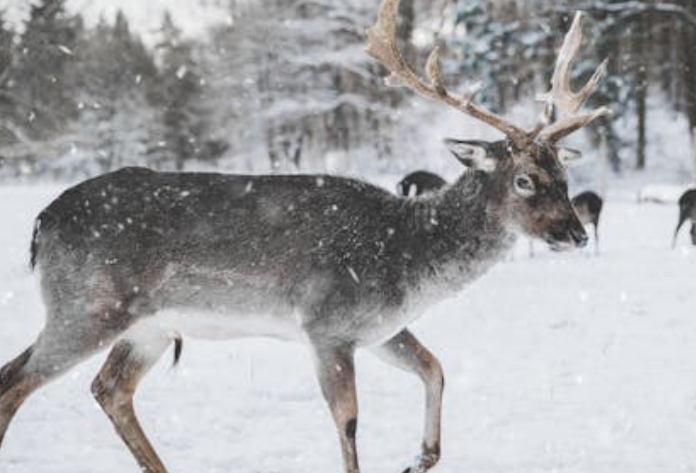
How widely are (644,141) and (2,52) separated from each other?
22.9m

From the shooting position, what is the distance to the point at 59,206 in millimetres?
4836

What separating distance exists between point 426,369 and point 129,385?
1.52 meters

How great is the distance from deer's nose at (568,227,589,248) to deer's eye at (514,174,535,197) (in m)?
0.29

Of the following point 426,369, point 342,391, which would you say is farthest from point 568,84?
point 342,391

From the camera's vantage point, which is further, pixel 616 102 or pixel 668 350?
pixel 616 102

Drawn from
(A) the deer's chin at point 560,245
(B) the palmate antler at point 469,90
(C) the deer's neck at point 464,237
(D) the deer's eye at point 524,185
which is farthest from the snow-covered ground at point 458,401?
(B) the palmate antler at point 469,90

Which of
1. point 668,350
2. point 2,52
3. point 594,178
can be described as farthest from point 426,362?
point 594,178

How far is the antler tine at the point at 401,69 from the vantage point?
5.16 m

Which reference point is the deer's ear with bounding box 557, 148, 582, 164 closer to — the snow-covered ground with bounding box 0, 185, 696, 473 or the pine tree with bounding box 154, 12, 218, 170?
the snow-covered ground with bounding box 0, 185, 696, 473

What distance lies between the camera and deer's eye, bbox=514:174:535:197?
4613 mm

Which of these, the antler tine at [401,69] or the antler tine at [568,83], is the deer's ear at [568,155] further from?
the antler tine at [401,69]

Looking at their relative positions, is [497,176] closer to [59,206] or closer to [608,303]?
[59,206]

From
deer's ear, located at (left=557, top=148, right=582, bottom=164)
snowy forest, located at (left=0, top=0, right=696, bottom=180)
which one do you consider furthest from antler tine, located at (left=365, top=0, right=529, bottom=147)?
snowy forest, located at (left=0, top=0, right=696, bottom=180)

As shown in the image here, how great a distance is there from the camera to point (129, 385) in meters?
4.87
